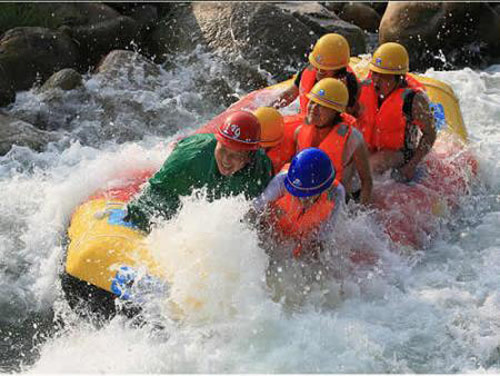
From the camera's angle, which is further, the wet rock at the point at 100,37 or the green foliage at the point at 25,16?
the wet rock at the point at 100,37

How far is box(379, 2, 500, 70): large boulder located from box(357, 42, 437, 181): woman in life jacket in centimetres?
426

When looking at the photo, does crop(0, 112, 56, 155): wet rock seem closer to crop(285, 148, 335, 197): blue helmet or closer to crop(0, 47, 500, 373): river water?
crop(0, 47, 500, 373): river water

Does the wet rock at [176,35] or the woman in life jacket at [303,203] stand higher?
the woman in life jacket at [303,203]

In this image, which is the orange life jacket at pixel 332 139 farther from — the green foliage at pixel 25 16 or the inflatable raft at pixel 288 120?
the green foliage at pixel 25 16

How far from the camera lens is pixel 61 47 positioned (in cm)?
985

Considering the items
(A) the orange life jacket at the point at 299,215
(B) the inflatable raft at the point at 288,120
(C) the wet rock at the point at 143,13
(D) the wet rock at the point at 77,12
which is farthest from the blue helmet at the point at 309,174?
(C) the wet rock at the point at 143,13

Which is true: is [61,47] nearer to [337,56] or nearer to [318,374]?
[337,56]

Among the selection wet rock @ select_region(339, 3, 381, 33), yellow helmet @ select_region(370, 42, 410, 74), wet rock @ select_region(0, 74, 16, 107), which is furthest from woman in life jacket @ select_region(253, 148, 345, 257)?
wet rock @ select_region(339, 3, 381, 33)

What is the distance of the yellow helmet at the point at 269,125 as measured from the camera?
598cm

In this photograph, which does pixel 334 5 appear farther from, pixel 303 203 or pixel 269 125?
pixel 303 203

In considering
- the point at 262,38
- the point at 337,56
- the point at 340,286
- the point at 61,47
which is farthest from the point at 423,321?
the point at 61,47

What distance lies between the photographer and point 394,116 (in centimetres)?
665

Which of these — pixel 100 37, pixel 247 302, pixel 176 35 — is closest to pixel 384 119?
pixel 247 302

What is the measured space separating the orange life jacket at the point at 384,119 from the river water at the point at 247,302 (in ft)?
2.81
